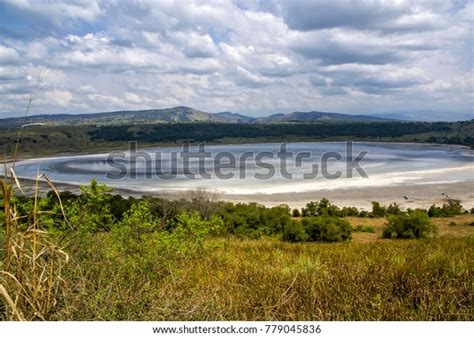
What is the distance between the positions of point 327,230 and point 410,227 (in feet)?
14.4

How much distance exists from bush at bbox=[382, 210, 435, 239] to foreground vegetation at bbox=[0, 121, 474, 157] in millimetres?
81555

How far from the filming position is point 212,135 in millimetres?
159500

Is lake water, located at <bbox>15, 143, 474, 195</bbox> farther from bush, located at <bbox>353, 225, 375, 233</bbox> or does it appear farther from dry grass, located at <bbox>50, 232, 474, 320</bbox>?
dry grass, located at <bbox>50, 232, 474, 320</bbox>

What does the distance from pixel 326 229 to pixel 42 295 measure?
68.6 feet

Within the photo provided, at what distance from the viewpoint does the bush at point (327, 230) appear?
899 inches

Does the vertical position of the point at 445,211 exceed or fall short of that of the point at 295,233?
it falls short

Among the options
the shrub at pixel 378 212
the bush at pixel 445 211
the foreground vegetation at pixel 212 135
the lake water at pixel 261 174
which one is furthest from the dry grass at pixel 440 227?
the foreground vegetation at pixel 212 135

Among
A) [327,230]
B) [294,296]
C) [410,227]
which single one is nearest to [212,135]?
[410,227]

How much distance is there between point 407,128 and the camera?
164875mm

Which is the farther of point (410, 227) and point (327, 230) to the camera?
point (410, 227)

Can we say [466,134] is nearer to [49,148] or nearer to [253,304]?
[49,148]

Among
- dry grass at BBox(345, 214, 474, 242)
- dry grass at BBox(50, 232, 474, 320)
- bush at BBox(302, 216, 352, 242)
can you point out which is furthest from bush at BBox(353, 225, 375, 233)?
dry grass at BBox(50, 232, 474, 320)

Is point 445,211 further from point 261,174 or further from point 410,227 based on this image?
point 261,174
